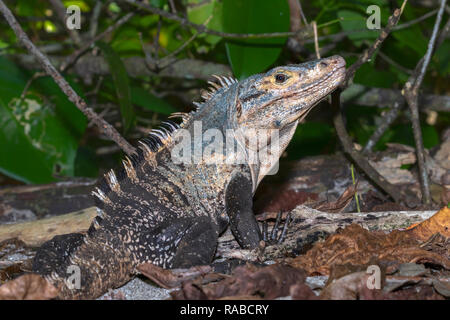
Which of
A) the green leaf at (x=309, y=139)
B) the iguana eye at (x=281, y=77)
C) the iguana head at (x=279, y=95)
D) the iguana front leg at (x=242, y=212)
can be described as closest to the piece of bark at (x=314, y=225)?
the iguana front leg at (x=242, y=212)

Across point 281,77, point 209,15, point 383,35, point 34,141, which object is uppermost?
point 209,15

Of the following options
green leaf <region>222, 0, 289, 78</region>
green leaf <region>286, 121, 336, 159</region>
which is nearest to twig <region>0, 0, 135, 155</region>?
green leaf <region>222, 0, 289, 78</region>

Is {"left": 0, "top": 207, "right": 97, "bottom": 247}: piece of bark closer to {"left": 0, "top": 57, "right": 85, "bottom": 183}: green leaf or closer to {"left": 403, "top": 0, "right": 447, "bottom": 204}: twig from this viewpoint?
{"left": 0, "top": 57, "right": 85, "bottom": 183}: green leaf

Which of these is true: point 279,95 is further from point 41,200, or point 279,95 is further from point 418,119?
point 41,200

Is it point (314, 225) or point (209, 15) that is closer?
point (314, 225)

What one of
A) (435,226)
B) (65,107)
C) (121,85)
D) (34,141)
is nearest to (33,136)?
(34,141)
